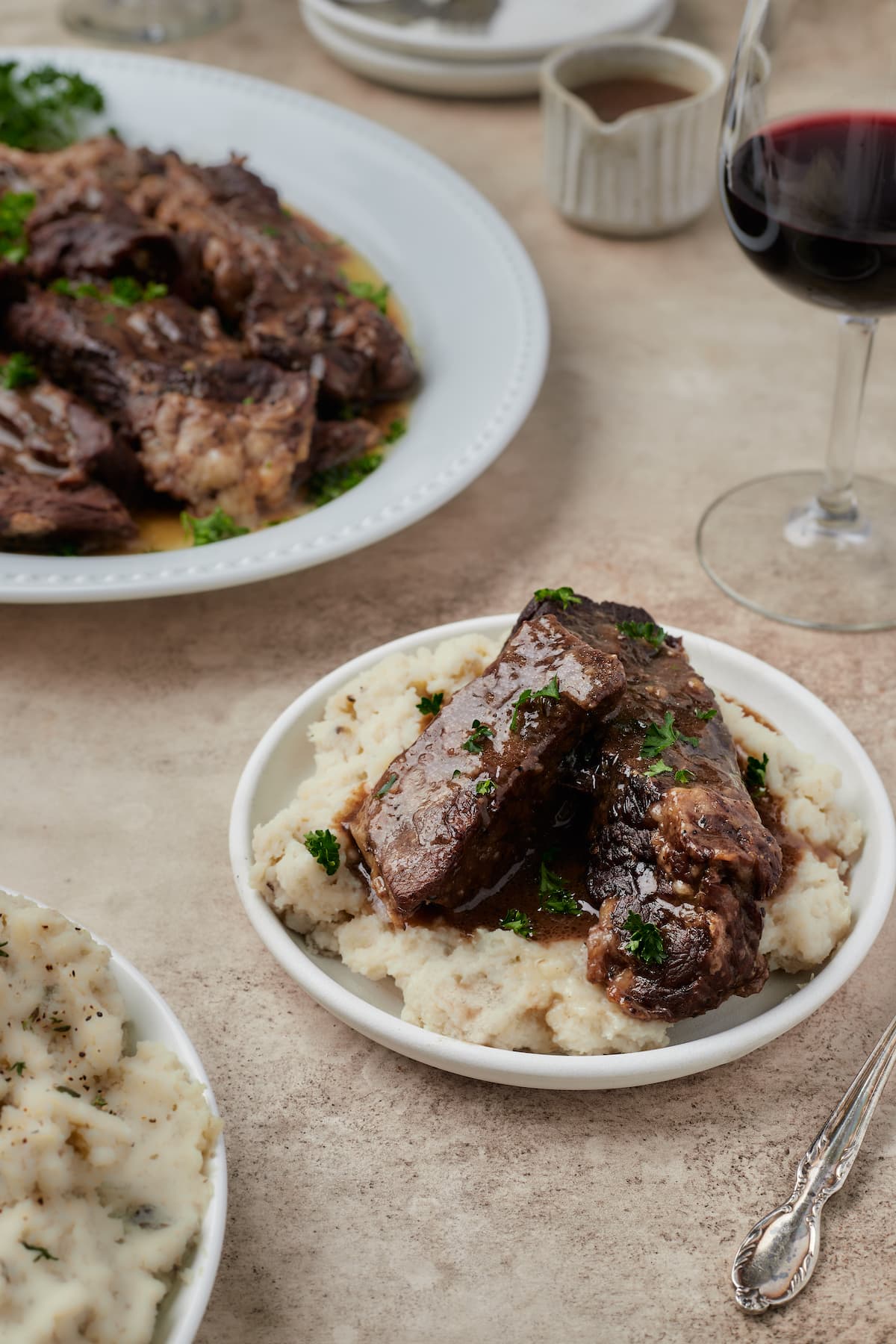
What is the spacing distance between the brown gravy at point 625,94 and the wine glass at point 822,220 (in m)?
1.57

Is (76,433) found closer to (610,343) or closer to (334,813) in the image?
(334,813)

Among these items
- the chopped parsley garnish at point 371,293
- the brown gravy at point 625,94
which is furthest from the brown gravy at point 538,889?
the brown gravy at point 625,94

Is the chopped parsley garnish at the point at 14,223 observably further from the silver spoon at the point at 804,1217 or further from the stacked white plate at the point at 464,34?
the silver spoon at the point at 804,1217

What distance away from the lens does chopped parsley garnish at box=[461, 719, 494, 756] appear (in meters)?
2.74

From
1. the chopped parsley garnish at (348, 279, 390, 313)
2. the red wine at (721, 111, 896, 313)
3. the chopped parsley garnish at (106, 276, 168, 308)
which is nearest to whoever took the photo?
the red wine at (721, 111, 896, 313)

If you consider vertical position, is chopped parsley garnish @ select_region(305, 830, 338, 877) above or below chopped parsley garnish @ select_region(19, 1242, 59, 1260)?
below

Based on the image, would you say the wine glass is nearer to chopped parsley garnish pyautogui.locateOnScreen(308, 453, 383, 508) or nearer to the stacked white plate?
chopped parsley garnish pyautogui.locateOnScreen(308, 453, 383, 508)

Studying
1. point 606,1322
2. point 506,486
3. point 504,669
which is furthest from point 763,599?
point 606,1322

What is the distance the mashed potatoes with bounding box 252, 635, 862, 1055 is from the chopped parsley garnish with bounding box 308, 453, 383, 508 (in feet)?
4.03

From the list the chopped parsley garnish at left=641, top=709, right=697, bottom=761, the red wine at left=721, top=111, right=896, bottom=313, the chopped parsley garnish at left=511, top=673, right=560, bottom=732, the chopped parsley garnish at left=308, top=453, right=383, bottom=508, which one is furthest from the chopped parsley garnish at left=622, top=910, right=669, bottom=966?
the chopped parsley garnish at left=308, top=453, right=383, bottom=508

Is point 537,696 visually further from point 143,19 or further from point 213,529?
point 143,19

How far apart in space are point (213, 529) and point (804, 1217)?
2.58 meters

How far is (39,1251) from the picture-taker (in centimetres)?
199

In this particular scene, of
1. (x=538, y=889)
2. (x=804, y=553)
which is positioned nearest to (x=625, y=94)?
(x=804, y=553)
